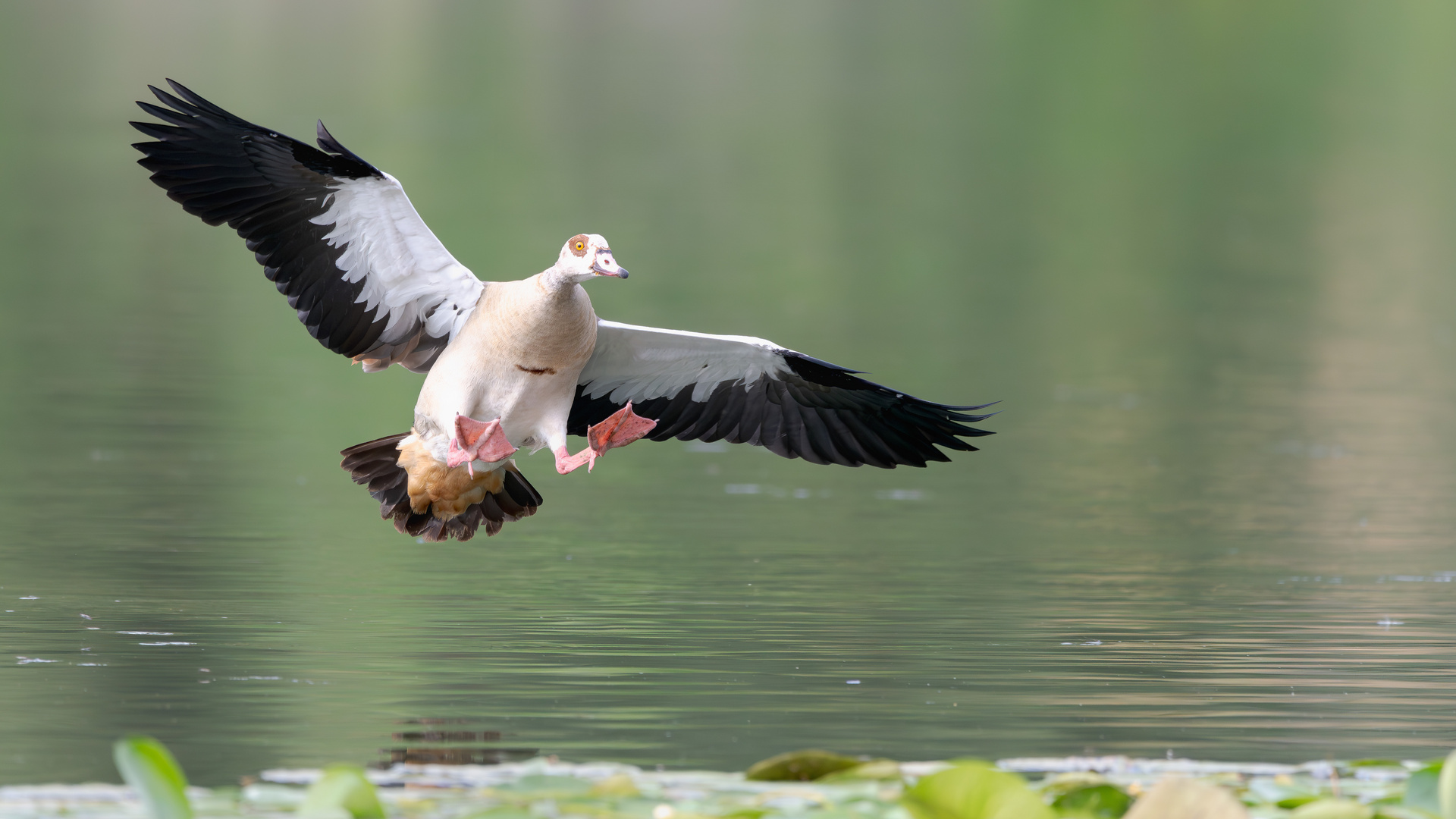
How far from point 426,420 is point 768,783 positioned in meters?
4.39

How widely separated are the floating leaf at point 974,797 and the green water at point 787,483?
1207 mm

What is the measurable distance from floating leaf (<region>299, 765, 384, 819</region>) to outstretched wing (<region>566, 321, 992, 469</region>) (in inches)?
211

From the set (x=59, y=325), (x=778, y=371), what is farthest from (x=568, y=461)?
(x=59, y=325)

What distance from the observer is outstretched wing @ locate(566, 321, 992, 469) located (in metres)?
11.8

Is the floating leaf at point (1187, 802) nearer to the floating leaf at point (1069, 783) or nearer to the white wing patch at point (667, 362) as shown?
the floating leaf at point (1069, 783)

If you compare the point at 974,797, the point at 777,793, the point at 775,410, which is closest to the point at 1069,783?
the point at 974,797

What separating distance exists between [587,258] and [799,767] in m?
3.61

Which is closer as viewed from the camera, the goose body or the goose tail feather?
the goose body

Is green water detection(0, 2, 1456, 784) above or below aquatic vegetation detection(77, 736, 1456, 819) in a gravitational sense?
above

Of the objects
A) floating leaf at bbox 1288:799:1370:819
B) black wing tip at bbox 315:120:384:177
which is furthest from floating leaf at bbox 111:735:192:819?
black wing tip at bbox 315:120:384:177

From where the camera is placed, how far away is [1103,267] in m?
30.5

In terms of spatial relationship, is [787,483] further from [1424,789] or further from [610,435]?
[1424,789]

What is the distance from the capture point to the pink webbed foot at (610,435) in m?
10.7

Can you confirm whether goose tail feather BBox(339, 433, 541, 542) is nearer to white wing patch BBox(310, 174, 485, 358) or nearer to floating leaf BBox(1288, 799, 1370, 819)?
white wing patch BBox(310, 174, 485, 358)
